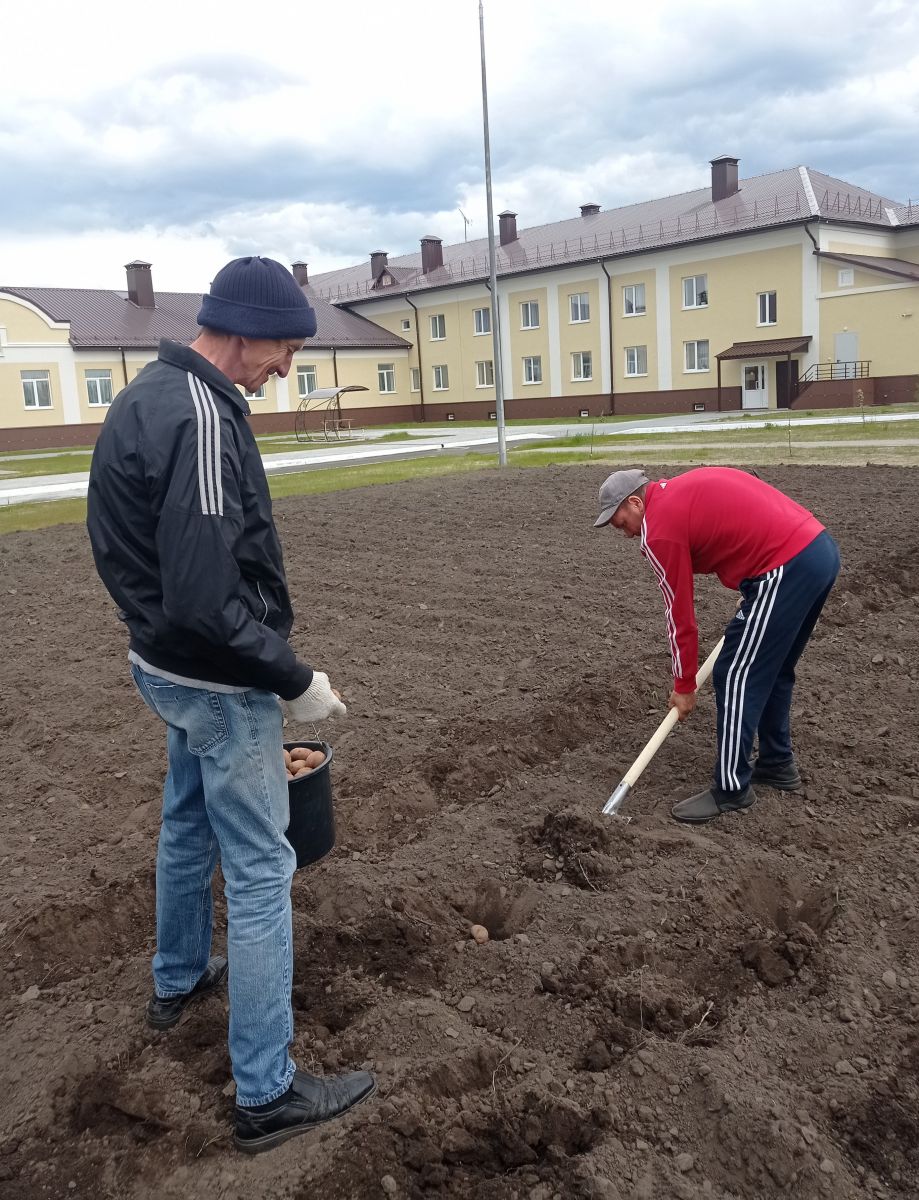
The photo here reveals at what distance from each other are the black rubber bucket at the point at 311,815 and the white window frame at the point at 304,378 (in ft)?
155

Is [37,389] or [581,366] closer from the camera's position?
[37,389]

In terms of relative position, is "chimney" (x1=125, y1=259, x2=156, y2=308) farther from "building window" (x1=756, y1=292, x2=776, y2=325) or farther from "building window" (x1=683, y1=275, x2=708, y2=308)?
"building window" (x1=756, y1=292, x2=776, y2=325)

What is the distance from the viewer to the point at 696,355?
42.1m

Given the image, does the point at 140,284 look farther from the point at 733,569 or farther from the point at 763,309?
the point at 733,569

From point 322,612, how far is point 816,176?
41786 mm

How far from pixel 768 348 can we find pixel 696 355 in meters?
4.20

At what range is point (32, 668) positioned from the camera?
23.1 ft

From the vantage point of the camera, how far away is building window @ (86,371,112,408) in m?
43.5

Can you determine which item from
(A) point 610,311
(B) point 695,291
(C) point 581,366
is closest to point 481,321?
(C) point 581,366

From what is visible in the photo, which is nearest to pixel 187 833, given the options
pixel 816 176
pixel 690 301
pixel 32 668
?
pixel 32 668

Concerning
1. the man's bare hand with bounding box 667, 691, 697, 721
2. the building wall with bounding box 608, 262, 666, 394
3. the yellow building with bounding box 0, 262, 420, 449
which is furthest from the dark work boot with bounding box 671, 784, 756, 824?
the building wall with bounding box 608, 262, 666, 394

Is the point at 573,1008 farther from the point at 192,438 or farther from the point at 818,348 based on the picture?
the point at 818,348

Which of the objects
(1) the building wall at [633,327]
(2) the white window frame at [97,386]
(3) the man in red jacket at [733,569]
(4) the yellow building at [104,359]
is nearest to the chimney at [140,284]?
(4) the yellow building at [104,359]

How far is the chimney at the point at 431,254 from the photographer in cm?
5416
